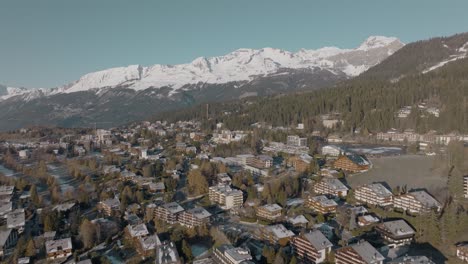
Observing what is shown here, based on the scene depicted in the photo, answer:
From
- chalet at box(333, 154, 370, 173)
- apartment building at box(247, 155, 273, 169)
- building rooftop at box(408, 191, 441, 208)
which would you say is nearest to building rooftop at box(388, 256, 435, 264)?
building rooftop at box(408, 191, 441, 208)

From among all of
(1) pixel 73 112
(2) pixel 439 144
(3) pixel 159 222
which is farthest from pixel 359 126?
(1) pixel 73 112

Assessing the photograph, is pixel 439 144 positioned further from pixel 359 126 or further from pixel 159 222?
pixel 159 222

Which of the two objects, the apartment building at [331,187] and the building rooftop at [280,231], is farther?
the apartment building at [331,187]

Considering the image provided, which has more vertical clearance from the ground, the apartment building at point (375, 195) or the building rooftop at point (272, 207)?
the apartment building at point (375, 195)

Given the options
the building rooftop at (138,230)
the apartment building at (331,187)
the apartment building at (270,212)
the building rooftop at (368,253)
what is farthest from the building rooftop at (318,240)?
the building rooftop at (138,230)

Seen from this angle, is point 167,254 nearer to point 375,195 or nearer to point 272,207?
point 272,207

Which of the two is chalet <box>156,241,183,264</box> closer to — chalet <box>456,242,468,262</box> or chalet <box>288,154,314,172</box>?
chalet <box>456,242,468,262</box>

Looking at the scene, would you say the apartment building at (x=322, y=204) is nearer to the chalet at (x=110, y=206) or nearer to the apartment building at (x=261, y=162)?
the apartment building at (x=261, y=162)
